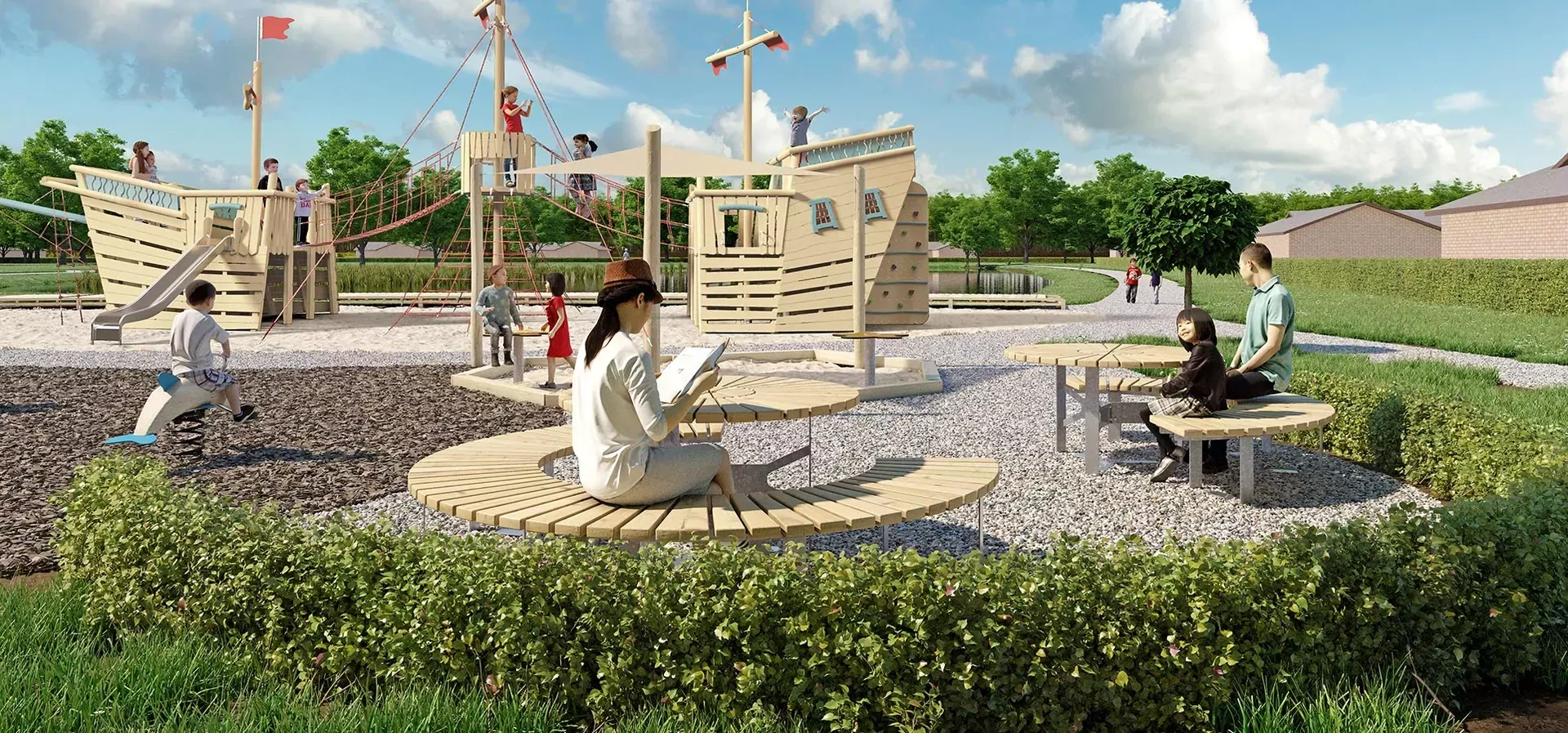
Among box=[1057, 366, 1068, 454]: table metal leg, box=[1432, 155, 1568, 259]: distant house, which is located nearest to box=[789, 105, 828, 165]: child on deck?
box=[1057, 366, 1068, 454]: table metal leg

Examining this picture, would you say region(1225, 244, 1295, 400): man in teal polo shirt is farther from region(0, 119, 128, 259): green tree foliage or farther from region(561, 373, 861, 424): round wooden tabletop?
region(0, 119, 128, 259): green tree foliage

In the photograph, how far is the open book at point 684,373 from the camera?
4.52m

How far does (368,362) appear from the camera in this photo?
14664mm

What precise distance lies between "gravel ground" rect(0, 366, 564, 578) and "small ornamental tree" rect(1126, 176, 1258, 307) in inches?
363

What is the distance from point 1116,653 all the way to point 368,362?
1312 cm

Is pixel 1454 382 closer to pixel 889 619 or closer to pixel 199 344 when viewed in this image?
pixel 889 619

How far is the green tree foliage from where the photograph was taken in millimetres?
55812

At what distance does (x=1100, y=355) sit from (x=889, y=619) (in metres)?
4.92

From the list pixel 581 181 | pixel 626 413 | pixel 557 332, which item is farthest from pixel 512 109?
pixel 626 413

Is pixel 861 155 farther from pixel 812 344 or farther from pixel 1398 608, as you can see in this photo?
pixel 1398 608

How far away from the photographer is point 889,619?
3.46m

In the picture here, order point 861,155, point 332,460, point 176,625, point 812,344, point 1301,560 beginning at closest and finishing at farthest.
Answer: point 1301,560 < point 176,625 < point 332,460 < point 812,344 < point 861,155

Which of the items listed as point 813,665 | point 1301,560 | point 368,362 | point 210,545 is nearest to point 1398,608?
point 1301,560

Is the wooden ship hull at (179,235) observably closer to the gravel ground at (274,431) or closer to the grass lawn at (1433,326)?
the gravel ground at (274,431)
